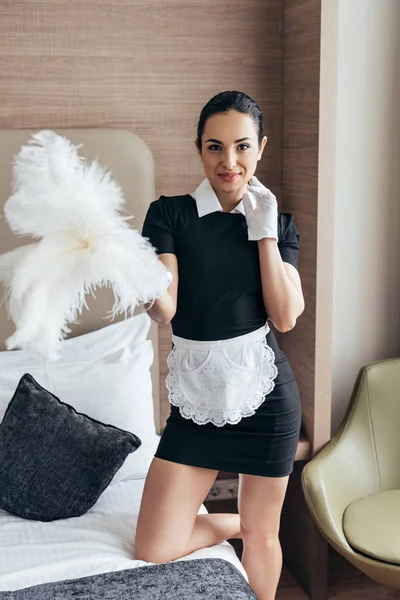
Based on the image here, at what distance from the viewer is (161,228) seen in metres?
1.91

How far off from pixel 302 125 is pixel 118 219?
1.19 meters

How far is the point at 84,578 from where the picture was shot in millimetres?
1780

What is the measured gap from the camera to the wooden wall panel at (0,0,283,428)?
2533 mm

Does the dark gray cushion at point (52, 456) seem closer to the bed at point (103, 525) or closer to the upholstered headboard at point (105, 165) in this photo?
the bed at point (103, 525)

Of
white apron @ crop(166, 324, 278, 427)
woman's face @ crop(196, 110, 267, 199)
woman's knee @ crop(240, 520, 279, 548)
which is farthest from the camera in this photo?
woman's knee @ crop(240, 520, 279, 548)

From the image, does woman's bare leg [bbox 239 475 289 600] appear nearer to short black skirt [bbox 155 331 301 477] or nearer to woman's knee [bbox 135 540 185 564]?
short black skirt [bbox 155 331 301 477]

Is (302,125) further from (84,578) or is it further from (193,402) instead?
(84,578)

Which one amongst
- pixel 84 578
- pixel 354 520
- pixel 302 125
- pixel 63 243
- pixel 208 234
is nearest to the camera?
pixel 63 243

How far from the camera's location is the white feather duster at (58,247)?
58.7 inches

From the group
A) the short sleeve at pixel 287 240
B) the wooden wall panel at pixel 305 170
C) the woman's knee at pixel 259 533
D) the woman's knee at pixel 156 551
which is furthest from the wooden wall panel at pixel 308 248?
the woman's knee at pixel 156 551

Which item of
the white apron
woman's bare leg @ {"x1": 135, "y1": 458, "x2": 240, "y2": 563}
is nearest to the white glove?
the white apron

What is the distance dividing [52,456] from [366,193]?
1375 millimetres

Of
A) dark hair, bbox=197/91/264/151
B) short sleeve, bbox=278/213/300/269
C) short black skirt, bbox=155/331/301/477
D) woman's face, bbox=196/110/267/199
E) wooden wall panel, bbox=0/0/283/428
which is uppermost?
wooden wall panel, bbox=0/0/283/428

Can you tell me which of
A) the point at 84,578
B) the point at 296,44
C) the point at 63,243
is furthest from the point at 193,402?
the point at 296,44
